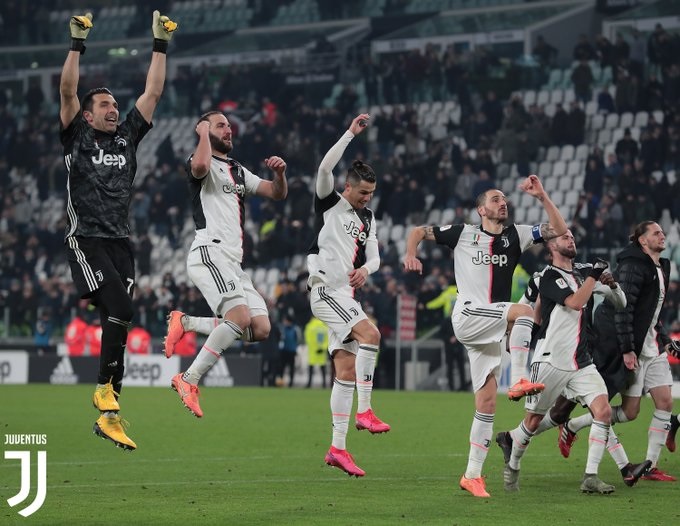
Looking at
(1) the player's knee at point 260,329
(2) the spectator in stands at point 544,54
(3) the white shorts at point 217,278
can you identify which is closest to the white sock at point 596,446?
(1) the player's knee at point 260,329

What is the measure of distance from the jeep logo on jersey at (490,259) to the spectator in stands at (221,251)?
176 cm

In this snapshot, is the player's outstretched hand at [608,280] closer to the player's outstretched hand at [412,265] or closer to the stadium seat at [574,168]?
the player's outstretched hand at [412,265]

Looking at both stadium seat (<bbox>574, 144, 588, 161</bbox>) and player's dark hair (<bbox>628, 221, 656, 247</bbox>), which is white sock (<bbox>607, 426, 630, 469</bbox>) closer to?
player's dark hair (<bbox>628, 221, 656, 247</bbox>)

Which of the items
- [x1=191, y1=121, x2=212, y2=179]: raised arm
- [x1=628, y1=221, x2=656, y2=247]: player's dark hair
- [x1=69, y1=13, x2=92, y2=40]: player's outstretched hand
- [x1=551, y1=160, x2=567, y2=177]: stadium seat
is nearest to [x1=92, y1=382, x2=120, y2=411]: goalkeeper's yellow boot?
[x1=191, y1=121, x2=212, y2=179]: raised arm

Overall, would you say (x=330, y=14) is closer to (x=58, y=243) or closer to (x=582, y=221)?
(x=58, y=243)

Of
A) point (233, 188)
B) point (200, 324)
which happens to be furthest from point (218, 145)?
point (200, 324)

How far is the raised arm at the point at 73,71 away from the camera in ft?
31.9

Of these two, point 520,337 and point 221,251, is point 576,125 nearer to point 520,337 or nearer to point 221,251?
point 520,337

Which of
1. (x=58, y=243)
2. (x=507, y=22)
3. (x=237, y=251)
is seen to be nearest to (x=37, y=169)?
(x=58, y=243)

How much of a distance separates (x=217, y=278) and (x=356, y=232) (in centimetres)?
137

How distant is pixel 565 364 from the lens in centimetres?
1114

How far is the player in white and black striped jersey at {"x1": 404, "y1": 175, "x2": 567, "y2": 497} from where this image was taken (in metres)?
10.8

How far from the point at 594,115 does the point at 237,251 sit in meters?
23.2

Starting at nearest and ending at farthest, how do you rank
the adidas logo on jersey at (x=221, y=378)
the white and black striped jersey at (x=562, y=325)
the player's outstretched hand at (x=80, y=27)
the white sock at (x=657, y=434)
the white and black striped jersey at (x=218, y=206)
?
the player's outstretched hand at (x=80, y=27) → the white and black striped jersey at (x=218, y=206) → the white and black striped jersey at (x=562, y=325) → the white sock at (x=657, y=434) → the adidas logo on jersey at (x=221, y=378)
